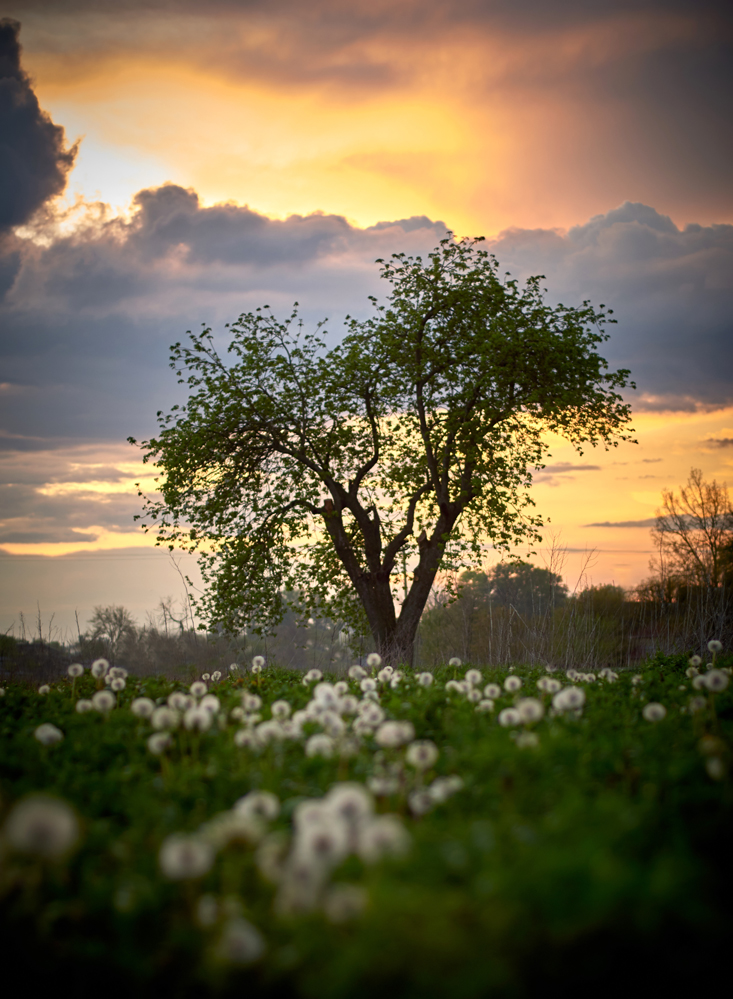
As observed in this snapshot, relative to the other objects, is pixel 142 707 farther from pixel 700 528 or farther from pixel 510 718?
pixel 700 528

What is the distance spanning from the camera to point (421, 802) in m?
2.65

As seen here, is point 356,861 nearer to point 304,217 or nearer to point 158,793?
point 158,793

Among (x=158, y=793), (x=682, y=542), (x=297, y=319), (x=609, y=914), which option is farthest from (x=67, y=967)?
(x=682, y=542)

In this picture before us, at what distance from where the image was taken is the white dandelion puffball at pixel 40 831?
5.97 ft

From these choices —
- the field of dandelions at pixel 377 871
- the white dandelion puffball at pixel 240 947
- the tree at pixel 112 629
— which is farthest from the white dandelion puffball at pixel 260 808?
the tree at pixel 112 629

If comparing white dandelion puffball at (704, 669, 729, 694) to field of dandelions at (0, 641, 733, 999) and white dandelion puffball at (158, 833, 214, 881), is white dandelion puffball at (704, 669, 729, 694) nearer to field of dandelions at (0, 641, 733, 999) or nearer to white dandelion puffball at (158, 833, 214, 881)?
field of dandelions at (0, 641, 733, 999)

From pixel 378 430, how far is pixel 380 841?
14754mm

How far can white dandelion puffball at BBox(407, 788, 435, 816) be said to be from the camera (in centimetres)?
263

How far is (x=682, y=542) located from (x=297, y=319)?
17.3 m

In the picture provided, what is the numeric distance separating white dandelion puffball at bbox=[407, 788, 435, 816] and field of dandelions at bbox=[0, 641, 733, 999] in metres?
0.01

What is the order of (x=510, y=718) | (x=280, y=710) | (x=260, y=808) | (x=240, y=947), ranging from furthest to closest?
(x=280, y=710) < (x=510, y=718) < (x=260, y=808) < (x=240, y=947)

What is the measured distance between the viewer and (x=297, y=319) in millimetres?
15625

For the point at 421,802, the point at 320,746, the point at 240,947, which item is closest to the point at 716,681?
the point at 421,802

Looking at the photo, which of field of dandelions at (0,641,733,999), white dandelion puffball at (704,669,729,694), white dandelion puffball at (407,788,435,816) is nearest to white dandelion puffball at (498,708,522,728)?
field of dandelions at (0,641,733,999)
